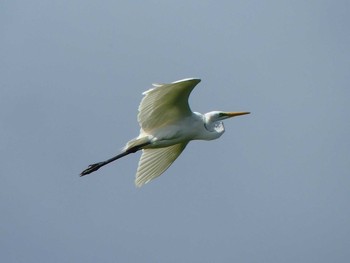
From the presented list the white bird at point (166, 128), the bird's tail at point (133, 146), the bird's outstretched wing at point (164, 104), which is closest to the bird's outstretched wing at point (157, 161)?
the white bird at point (166, 128)

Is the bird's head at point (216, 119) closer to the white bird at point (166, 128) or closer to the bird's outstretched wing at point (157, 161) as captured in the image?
the white bird at point (166, 128)

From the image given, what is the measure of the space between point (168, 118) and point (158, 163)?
113 cm

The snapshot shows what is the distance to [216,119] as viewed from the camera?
1579 cm

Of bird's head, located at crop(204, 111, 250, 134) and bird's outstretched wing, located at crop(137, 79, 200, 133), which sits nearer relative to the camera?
bird's outstretched wing, located at crop(137, 79, 200, 133)

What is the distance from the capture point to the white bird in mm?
14484

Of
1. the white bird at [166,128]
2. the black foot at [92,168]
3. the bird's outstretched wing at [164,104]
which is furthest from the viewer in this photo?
the black foot at [92,168]

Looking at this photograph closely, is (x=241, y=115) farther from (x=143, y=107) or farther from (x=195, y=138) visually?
(x=143, y=107)

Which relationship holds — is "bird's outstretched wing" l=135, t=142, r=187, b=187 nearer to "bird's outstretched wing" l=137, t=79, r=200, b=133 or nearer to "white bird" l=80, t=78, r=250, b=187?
"white bird" l=80, t=78, r=250, b=187

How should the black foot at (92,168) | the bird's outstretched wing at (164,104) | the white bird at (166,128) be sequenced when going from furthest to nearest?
the black foot at (92,168), the white bird at (166,128), the bird's outstretched wing at (164,104)

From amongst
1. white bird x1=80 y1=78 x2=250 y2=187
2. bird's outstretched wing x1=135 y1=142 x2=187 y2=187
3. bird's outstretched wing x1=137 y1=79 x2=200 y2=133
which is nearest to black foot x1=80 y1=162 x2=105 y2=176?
white bird x1=80 y1=78 x2=250 y2=187

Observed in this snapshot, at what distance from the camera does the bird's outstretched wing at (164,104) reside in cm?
1409

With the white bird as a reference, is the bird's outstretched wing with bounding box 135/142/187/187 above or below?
below

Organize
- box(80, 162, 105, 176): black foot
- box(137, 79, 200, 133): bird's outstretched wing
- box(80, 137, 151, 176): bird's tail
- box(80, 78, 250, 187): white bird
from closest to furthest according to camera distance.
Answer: box(137, 79, 200, 133): bird's outstretched wing, box(80, 78, 250, 187): white bird, box(80, 137, 151, 176): bird's tail, box(80, 162, 105, 176): black foot

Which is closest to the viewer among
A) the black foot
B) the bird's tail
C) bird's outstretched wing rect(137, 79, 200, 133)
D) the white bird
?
bird's outstretched wing rect(137, 79, 200, 133)
